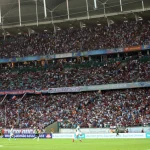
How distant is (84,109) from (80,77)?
929 cm

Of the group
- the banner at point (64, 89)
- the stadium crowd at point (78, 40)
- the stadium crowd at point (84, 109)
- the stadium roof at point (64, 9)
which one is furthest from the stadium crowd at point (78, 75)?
the stadium roof at point (64, 9)

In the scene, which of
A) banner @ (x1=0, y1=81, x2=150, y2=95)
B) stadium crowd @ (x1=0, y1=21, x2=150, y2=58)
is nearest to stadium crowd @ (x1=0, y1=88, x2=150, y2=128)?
banner @ (x1=0, y1=81, x2=150, y2=95)

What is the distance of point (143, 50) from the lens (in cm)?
5919

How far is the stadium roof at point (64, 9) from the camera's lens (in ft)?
176

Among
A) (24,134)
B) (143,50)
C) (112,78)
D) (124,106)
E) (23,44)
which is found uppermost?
(23,44)

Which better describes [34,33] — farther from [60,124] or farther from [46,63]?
[60,124]

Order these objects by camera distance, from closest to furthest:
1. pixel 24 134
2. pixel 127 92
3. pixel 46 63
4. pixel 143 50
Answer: pixel 24 134
pixel 127 92
pixel 143 50
pixel 46 63

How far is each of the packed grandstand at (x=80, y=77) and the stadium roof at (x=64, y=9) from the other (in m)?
6.07

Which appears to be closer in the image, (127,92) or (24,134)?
(24,134)

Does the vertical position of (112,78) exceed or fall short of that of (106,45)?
it falls short

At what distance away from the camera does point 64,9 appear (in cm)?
5653

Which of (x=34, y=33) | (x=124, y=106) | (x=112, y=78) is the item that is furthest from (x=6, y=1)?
(x=124, y=106)

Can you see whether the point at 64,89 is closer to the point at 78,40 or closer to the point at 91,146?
the point at 78,40

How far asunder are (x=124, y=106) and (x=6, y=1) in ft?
80.9
